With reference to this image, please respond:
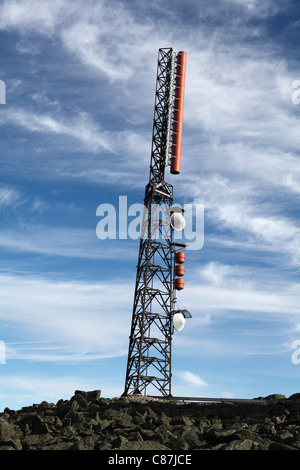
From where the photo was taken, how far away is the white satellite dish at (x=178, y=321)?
37.5 m

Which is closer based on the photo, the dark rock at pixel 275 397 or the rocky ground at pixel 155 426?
the rocky ground at pixel 155 426

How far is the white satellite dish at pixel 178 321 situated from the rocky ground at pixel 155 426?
1009cm

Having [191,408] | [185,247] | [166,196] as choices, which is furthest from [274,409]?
[166,196]

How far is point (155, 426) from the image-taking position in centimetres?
2039

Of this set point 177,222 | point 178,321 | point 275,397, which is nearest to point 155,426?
point 275,397

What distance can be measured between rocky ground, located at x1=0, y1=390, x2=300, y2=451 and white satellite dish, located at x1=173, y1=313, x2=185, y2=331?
10.1 metres

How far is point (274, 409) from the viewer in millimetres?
23359

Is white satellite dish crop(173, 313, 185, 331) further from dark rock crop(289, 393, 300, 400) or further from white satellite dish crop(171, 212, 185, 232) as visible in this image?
dark rock crop(289, 393, 300, 400)

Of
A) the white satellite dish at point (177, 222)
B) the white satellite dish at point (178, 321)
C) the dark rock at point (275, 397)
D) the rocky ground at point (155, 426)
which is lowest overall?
the rocky ground at point (155, 426)

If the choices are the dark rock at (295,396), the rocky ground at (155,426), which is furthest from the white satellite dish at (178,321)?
the dark rock at (295,396)

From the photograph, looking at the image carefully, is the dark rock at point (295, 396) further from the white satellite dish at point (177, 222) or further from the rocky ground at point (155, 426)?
the white satellite dish at point (177, 222)

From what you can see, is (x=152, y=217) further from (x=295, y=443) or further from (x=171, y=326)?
(x=295, y=443)

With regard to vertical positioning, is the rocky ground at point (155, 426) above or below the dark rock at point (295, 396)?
below
